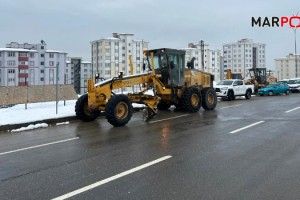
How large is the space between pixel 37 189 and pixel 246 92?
27.9 m

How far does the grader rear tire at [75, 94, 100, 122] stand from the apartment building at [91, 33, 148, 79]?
10717 cm

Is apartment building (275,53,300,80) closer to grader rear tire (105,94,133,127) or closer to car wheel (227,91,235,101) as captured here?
car wheel (227,91,235,101)

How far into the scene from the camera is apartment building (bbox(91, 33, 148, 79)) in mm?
122750

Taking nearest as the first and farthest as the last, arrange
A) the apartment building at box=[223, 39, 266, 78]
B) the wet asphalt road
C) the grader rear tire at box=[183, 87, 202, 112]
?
the wet asphalt road, the grader rear tire at box=[183, 87, 202, 112], the apartment building at box=[223, 39, 266, 78]

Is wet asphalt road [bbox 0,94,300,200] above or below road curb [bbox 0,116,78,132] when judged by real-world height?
below

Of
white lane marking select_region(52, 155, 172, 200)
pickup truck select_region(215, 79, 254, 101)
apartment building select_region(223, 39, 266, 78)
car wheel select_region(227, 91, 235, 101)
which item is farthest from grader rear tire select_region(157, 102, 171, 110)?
apartment building select_region(223, 39, 266, 78)

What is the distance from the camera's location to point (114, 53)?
12325 cm

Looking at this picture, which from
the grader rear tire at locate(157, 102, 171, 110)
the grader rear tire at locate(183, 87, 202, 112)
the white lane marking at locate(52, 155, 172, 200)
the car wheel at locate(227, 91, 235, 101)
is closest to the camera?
the white lane marking at locate(52, 155, 172, 200)

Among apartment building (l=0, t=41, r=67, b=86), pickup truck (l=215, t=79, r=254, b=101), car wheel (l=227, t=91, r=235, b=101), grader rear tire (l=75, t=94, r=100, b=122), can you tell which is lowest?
grader rear tire (l=75, t=94, r=100, b=122)

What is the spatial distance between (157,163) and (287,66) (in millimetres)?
164319

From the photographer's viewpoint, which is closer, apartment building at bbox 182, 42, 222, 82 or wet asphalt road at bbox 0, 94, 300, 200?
wet asphalt road at bbox 0, 94, 300, 200

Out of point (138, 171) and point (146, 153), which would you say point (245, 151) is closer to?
point (146, 153)

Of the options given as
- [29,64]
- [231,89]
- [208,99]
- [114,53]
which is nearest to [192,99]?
[208,99]

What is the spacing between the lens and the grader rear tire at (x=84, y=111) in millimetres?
15219
